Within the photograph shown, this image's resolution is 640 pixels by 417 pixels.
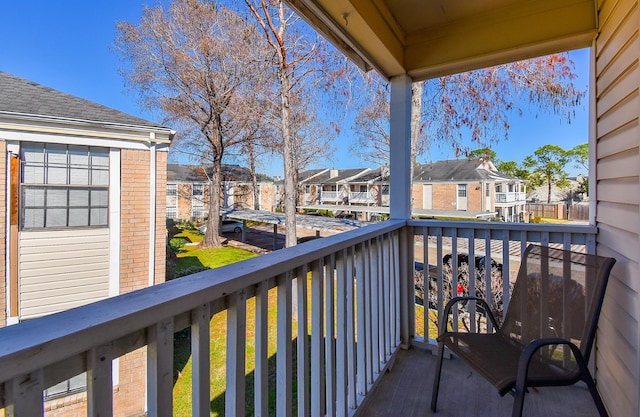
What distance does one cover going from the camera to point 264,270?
99 cm

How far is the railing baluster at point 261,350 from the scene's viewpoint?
101cm

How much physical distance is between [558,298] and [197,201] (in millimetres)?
2202

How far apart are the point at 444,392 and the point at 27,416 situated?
2007 millimetres

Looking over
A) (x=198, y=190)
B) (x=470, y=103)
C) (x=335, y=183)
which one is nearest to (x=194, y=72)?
(x=198, y=190)

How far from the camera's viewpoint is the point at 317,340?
4.47 feet

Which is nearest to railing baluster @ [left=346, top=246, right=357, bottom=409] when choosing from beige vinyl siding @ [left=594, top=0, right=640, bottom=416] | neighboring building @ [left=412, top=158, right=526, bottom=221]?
beige vinyl siding @ [left=594, top=0, right=640, bottom=416]

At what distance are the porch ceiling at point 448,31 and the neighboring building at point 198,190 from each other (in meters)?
1.20

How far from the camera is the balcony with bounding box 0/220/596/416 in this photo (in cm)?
55

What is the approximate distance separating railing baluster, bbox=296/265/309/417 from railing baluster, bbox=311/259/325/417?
0.23ft

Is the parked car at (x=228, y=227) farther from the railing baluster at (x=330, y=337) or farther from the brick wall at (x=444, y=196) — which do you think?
the brick wall at (x=444, y=196)

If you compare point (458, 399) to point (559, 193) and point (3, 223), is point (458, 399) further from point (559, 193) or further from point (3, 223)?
point (3, 223)

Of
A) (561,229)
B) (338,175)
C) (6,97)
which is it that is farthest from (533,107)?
(6,97)

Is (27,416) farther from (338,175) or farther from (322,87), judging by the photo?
(322,87)

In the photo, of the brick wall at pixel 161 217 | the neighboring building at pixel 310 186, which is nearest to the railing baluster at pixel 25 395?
the brick wall at pixel 161 217
